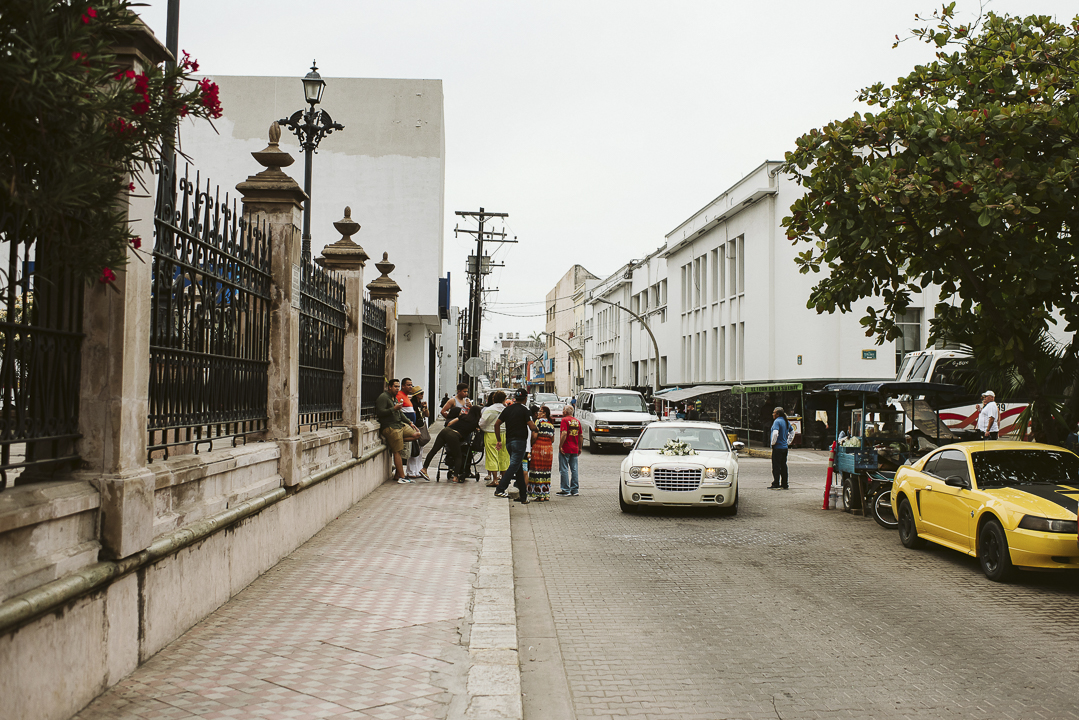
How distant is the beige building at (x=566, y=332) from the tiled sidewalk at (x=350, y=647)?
67.7 metres

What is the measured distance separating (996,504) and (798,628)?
3.26 metres

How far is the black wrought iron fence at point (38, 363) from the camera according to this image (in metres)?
4.25

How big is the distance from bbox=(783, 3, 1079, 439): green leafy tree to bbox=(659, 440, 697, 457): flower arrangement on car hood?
336 cm

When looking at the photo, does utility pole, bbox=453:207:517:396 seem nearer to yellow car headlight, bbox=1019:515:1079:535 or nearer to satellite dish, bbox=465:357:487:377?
satellite dish, bbox=465:357:487:377

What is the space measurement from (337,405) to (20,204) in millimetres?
10514

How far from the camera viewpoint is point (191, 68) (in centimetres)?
347

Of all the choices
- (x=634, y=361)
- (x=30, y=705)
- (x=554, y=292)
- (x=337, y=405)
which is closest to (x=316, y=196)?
(x=337, y=405)

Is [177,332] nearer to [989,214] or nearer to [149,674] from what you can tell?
[149,674]

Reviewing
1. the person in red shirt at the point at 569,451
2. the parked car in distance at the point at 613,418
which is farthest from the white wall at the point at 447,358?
the person in red shirt at the point at 569,451

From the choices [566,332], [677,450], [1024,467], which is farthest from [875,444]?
[566,332]

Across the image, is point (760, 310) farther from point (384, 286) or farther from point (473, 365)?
point (384, 286)

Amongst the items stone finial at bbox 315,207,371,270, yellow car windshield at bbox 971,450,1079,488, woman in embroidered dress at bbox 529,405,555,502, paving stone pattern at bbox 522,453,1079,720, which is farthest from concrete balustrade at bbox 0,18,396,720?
yellow car windshield at bbox 971,450,1079,488

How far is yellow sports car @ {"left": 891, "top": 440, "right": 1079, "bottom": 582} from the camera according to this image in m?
8.43

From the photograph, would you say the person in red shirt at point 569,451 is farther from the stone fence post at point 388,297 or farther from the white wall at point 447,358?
the white wall at point 447,358
